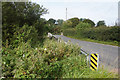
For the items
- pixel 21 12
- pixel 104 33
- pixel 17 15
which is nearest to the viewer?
pixel 17 15

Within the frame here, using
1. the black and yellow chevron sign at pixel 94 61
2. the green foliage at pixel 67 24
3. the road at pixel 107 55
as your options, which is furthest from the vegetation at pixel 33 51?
the green foliage at pixel 67 24

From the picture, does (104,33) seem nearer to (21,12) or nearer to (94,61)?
(21,12)

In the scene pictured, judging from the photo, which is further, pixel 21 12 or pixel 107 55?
pixel 107 55

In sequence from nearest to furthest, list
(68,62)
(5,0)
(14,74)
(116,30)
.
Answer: (14,74) < (68,62) < (5,0) < (116,30)

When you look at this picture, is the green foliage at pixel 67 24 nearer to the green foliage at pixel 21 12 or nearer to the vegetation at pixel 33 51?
the vegetation at pixel 33 51

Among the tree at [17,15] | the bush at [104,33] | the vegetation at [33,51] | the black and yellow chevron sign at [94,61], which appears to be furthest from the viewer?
the bush at [104,33]

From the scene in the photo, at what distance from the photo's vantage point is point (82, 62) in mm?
5352

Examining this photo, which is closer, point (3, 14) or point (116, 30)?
point (3, 14)

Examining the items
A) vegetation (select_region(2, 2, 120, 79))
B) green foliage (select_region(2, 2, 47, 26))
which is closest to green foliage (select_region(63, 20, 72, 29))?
vegetation (select_region(2, 2, 120, 79))

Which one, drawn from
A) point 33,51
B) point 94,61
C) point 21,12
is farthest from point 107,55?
point 21,12

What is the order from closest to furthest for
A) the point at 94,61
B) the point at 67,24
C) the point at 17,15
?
the point at 94,61
the point at 17,15
the point at 67,24

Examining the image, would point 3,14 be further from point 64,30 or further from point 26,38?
point 64,30

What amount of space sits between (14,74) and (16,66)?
346 mm

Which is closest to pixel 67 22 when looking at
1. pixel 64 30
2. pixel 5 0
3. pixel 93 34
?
pixel 64 30
